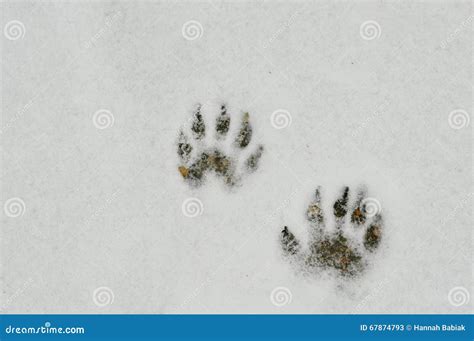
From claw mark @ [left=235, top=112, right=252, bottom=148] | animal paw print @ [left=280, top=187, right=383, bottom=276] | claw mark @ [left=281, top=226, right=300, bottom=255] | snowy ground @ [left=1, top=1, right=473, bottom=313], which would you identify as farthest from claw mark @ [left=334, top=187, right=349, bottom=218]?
claw mark @ [left=235, top=112, right=252, bottom=148]

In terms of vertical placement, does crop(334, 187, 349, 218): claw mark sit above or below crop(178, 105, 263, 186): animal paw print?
above

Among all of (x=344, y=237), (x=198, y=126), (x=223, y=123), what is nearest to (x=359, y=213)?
(x=344, y=237)

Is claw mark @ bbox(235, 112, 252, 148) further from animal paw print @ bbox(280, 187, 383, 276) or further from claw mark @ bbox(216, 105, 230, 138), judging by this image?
animal paw print @ bbox(280, 187, 383, 276)

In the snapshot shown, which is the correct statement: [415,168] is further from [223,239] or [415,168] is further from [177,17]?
[177,17]

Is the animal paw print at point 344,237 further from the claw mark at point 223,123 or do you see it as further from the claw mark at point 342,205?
the claw mark at point 223,123

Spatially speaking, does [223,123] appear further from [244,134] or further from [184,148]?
[184,148]

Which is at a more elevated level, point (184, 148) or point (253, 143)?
point (253, 143)

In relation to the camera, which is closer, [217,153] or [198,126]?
[217,153]
